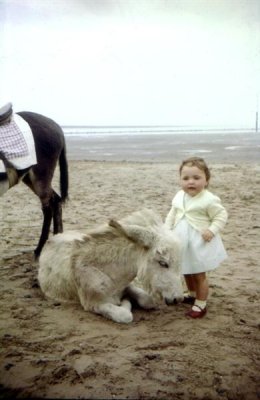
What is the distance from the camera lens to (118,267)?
3564mm

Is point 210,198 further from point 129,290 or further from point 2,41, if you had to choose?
point 2,41

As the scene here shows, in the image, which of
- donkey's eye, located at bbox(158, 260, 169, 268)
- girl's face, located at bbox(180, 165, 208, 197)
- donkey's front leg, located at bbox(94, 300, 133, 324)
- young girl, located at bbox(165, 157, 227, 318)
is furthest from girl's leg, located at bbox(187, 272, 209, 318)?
girl's face, located at bbox(180, 165, 208, 197)

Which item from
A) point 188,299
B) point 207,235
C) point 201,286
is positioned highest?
point 207,235

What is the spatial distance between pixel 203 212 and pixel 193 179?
0.94 feet

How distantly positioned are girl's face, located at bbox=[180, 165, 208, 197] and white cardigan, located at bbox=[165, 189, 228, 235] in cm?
8

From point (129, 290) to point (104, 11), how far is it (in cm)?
243

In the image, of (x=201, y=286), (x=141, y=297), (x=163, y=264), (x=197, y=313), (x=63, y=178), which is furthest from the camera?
(x=63, y=178)

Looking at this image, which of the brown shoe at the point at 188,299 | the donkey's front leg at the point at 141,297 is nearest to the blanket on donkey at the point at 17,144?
the donkey's front leg at the point at 141,297

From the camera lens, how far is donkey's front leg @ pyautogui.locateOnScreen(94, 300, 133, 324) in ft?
11.0

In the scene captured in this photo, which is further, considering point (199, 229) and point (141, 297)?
point (141, 297)

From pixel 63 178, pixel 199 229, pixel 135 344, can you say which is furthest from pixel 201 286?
pixel 63 178

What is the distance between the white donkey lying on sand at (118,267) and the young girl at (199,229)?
19 centimetres

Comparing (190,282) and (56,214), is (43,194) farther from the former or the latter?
(190,282)

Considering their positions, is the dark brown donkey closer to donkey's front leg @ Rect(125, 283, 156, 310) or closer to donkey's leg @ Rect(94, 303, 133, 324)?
donkey's front leg @ Rect(125, 283, 156, 310)
